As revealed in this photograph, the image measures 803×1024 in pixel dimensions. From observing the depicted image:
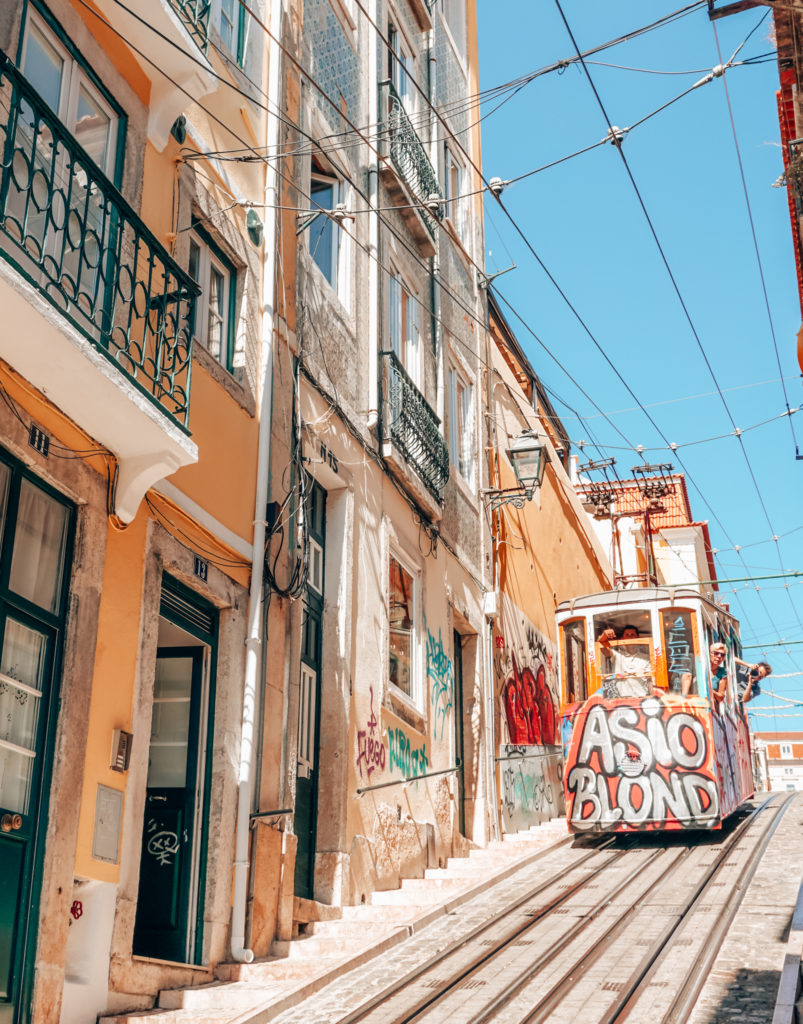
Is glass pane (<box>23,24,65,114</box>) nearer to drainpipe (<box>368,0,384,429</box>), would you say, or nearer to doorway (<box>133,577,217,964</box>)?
doorway (<box>133,577,217,964</box>)

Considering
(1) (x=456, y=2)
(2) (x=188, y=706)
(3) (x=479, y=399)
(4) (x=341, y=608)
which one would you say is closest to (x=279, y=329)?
(4) (x=341, y=608)

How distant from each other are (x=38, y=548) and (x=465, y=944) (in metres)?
4.27

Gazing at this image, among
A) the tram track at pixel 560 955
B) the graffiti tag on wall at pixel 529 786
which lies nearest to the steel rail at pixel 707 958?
the tram track at pixel 560 955

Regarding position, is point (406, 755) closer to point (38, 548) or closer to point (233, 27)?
point (38, 548)

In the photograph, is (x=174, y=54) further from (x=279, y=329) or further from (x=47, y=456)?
(x=47, y=456)

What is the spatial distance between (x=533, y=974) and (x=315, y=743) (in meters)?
3.44

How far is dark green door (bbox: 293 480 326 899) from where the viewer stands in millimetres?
9836

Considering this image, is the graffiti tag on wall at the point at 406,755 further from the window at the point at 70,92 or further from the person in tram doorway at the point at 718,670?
the window at the point at 70,92

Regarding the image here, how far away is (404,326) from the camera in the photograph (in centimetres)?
1429

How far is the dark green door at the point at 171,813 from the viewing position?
300 inches

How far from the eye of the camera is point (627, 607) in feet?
45.6

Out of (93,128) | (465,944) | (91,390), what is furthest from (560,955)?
(93,128)

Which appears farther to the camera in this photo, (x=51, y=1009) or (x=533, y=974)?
(x=533, y=974)

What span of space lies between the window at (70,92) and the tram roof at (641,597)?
27.2 feet
